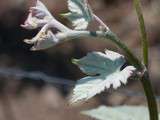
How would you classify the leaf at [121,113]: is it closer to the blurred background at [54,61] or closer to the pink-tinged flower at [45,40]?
the pink-tinged flower at [45,40]

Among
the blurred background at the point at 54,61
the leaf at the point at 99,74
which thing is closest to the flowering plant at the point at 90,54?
the leaf at the point at 99,74

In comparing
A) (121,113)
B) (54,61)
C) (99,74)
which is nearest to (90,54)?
(99,74)

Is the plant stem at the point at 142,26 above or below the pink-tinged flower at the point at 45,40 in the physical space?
below

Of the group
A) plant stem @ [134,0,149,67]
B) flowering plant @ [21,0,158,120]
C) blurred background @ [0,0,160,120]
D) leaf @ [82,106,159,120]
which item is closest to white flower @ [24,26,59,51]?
flowering plant @ [21,0,158,120]

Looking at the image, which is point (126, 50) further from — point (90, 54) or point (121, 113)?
point (121, 113)

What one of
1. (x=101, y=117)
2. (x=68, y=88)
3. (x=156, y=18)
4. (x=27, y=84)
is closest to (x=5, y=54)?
(x=27, y=84)

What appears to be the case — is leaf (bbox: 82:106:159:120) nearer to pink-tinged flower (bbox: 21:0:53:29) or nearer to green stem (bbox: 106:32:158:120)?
green stem (bbox: 106:32:158:120)
